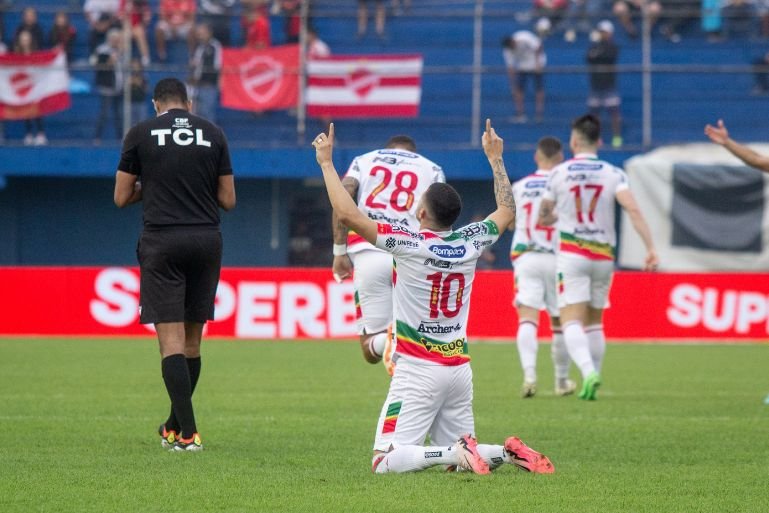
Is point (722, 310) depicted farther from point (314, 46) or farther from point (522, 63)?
point (314, 46)

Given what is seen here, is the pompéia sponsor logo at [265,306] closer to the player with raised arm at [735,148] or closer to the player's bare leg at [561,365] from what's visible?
the player's bare leg at [561,365]

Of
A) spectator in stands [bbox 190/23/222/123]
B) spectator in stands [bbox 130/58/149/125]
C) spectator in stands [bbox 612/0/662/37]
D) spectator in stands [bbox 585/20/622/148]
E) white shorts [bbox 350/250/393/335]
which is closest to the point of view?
white shorts [bbox 350/250/393/335]

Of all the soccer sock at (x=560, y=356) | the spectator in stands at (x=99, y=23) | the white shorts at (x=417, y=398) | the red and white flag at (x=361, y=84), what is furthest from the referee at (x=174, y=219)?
the spectator in stands at (x=99, y=23)

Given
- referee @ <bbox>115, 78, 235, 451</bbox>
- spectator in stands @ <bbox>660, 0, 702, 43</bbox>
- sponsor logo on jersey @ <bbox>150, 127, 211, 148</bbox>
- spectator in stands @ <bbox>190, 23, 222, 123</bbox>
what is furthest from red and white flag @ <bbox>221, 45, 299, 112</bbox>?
sponsor logo on jersey @ <bbox>150, 127, 211, 148</bbox>

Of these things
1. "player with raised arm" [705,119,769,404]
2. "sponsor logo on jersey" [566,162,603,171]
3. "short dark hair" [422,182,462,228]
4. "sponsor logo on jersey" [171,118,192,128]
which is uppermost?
"sponsor logo on jersey" [171,118,192,128]

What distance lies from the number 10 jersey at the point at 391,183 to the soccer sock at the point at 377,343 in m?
0.84

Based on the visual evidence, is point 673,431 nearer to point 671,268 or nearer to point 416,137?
point 671,268

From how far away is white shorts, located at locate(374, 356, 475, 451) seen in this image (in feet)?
23.9

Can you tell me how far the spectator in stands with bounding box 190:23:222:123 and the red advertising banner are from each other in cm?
413

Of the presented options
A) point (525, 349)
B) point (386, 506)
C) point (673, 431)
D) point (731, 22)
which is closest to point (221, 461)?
point (386, 506)

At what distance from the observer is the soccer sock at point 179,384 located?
8164mm

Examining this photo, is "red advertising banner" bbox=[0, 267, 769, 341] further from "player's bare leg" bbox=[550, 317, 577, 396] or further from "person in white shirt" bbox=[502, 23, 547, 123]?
"player's bare leg" bbox=[550, 317, 577, 396]

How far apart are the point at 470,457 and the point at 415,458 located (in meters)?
0.31

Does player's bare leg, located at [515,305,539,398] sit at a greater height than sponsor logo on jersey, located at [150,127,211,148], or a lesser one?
lesser
